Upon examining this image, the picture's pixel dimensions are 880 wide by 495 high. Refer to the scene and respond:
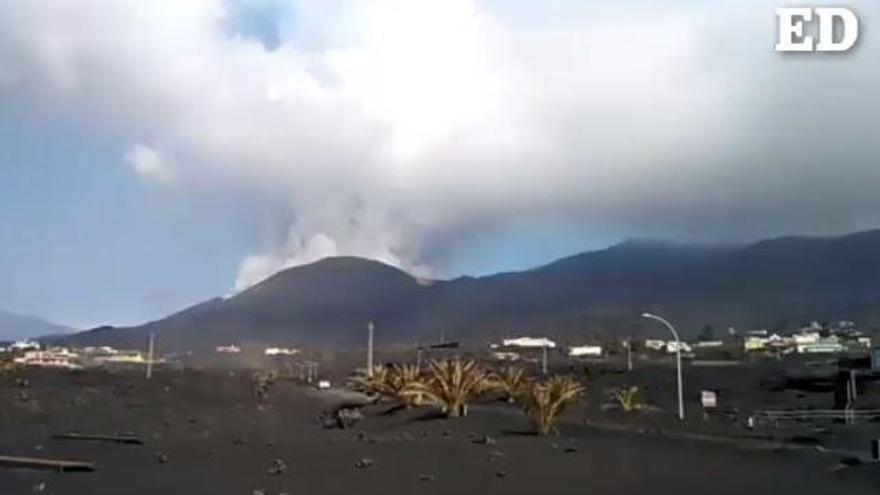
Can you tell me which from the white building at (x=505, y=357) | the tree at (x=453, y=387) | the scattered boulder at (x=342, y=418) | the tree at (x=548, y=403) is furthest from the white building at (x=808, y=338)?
the tree at (x=548, y=403)

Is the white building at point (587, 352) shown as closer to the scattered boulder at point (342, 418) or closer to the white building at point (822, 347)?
the white building at point (822, 347)

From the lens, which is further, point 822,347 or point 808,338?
point 808,338

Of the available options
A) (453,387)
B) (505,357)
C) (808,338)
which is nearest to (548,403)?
(453,387)

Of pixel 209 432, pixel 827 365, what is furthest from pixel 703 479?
pixel 827 365

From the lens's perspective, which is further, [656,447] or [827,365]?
[827,365]

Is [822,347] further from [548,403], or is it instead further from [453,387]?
[548,403]

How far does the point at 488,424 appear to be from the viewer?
1398 inches

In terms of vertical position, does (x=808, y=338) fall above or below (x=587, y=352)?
above

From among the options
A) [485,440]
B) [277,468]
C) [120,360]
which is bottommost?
[277,468]

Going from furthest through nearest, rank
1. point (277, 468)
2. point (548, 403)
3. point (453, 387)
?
point (453, 387), point (548, 403), point (277, 468)

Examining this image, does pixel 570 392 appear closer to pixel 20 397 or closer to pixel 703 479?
pixel 703 479

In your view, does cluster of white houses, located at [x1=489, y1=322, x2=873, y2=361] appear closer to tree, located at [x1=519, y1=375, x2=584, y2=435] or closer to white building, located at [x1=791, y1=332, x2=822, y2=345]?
white building, located at [x1=791, y1=332, x2=822, y2=345]

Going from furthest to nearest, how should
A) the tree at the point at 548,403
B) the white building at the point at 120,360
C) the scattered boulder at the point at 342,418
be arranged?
the white building at the point at 120,360 < the scattered boulder at the point at 342,418 < the tree at the point at 548,403

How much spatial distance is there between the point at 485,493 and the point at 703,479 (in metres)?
5.28
